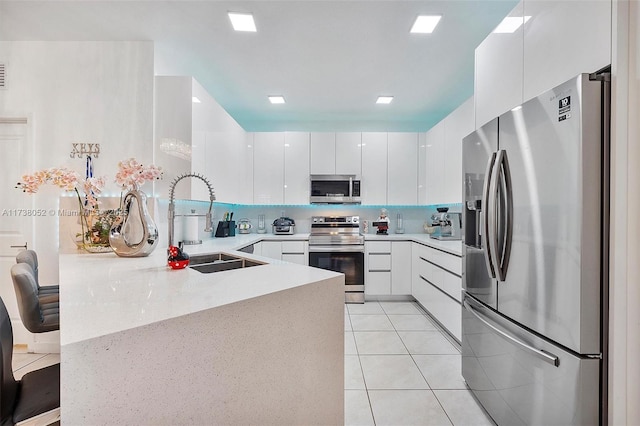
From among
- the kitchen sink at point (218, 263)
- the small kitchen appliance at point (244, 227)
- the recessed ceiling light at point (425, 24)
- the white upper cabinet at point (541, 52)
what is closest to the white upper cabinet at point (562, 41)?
the white upper cabinet at point (541, 52)

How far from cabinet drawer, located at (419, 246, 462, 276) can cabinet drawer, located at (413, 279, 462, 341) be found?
29 cm

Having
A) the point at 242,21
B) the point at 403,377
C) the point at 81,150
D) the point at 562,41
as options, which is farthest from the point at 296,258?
the point at 562,41

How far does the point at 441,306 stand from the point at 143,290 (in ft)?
9.14

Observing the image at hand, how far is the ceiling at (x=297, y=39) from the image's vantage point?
211 cm

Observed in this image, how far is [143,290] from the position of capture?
1.06 metres

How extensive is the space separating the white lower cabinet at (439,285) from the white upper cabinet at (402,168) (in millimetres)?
780

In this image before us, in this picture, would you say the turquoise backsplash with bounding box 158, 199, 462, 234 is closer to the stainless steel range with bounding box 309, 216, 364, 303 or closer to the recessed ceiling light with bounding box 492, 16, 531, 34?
the stainless steel range with bounding box 309, 216, 364, 303

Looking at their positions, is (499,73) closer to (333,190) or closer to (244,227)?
(333,190)

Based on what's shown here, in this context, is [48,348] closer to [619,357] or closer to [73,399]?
[73,399]

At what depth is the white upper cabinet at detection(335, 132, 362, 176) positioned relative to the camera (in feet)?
14.0

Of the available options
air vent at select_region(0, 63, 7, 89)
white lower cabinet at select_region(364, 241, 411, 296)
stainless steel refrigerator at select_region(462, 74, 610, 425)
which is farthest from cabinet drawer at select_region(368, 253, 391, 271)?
air vent at select_region(0, 63, 7, 89)

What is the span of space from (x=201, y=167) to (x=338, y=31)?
1697mm

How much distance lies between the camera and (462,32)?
236 centimetres

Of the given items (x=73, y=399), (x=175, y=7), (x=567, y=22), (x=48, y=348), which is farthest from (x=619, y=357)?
(x=48, y=348)
